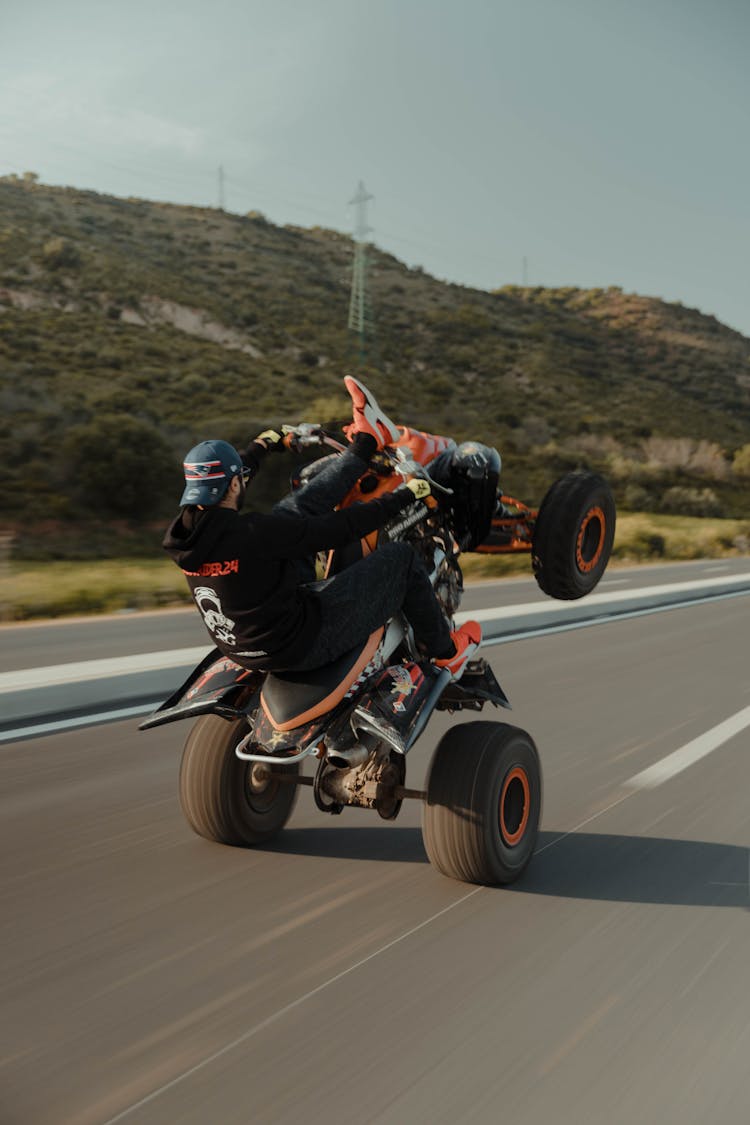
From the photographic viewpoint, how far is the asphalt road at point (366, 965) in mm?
2955

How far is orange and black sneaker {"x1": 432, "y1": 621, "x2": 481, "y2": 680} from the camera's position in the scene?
4.77m

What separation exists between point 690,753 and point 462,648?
2802 mm

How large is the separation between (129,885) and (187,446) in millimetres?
31901

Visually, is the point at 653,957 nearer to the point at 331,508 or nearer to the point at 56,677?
the point at 331,508

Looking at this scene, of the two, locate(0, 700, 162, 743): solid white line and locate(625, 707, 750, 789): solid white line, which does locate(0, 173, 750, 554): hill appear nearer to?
locate(0, 700, 162, 743): solid white line

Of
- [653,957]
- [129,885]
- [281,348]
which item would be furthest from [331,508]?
[281,348]

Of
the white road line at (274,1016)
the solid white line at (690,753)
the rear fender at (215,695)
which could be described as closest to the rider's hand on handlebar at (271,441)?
the rear fender at (215,695)

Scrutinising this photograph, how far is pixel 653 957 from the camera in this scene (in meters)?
3.89

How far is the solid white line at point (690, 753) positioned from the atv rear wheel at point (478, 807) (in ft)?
5.96

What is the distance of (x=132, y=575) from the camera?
68.9 ft

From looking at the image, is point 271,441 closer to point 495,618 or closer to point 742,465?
point 495,618

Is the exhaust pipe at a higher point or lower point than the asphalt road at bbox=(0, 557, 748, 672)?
higher

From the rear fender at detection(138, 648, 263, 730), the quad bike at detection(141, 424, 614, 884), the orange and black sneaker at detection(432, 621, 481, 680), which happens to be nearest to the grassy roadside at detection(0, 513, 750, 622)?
the quad bike at detection(141, 424, 614, 884)

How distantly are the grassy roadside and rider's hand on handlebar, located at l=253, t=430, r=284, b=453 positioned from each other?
40.0ft
